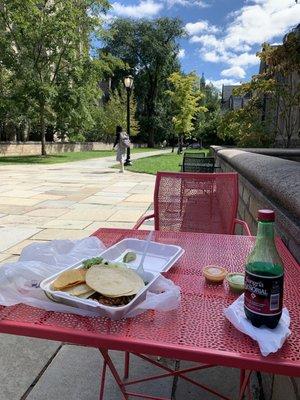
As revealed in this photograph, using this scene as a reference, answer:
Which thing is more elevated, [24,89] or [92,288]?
[24,89]

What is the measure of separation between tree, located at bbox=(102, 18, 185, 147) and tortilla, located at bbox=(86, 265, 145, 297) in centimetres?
5221

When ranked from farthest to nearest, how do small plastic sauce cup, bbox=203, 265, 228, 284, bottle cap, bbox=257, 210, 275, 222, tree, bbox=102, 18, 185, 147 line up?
tree, bbox=102, 18, 185, 147 < small plastic sauce cup, bbox=203, 265, 228, 284 < bottle cap, bbox=257, 210, 275, 222

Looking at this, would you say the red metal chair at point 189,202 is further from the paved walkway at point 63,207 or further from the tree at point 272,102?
the tree at point 272,102

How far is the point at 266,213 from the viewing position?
1172 millimetres

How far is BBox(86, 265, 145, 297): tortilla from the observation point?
126 cm

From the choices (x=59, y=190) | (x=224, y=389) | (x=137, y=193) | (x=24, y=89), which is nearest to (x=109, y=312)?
(x=224, y=389)

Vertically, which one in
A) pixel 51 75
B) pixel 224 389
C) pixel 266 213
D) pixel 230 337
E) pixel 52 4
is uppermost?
pixel 52 4

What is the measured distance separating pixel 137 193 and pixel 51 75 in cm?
1764

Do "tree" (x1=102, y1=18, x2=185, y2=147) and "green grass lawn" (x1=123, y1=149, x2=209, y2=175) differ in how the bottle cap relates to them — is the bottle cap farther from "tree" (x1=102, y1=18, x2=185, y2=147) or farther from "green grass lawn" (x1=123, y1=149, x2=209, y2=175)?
"tree" (x1=102, y1=18, x2=185, y2=147)

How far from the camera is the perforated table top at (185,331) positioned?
1.01 metres

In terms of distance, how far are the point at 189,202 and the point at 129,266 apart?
1.97 m

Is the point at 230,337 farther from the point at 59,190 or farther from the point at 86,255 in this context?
the point at 59,190

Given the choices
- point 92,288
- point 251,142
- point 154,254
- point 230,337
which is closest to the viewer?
point 230,337

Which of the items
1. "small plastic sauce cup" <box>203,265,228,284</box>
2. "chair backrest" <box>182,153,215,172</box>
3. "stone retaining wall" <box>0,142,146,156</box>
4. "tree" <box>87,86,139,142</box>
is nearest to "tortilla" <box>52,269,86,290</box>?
"small plastic sauce cup" <box>203,265,228,284</box>
